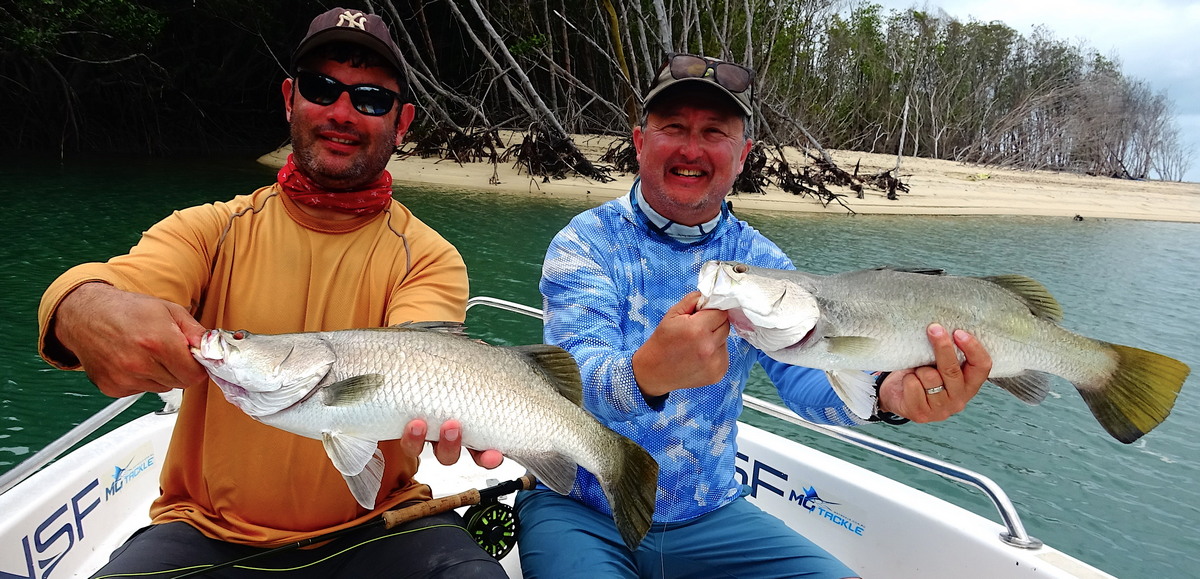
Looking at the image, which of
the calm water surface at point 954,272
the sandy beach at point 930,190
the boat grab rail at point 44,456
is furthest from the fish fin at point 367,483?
the sandy beach at point 930,190

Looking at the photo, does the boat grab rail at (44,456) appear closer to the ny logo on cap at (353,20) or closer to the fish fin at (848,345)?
the ny logo on cap at (353,20)

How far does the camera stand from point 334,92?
245 cm

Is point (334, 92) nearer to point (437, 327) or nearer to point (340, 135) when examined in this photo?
point (340, 135)

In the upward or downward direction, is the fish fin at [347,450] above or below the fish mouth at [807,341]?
below

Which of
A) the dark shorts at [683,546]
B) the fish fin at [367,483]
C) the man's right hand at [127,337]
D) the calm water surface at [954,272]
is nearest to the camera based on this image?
the man's right hand at [127,337]

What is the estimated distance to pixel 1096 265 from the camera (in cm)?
1536

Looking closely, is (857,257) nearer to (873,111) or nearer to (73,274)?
(73,274)

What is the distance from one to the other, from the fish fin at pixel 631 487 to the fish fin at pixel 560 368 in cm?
20

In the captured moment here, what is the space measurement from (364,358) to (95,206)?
47.0 ft

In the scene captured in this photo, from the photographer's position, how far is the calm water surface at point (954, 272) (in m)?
5.30

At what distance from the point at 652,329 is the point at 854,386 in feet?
2.57

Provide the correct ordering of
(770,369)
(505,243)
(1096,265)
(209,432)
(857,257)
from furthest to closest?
(1096,265) < (857,257) < (505,243) < (770,369) < (209,432)

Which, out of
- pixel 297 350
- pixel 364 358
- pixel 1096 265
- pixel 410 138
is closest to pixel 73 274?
pixel 297 350

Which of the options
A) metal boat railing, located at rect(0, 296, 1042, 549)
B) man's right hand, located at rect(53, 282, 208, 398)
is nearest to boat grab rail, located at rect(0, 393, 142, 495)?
metal boat railing, located at rect(0, 296, 1042, 549)
